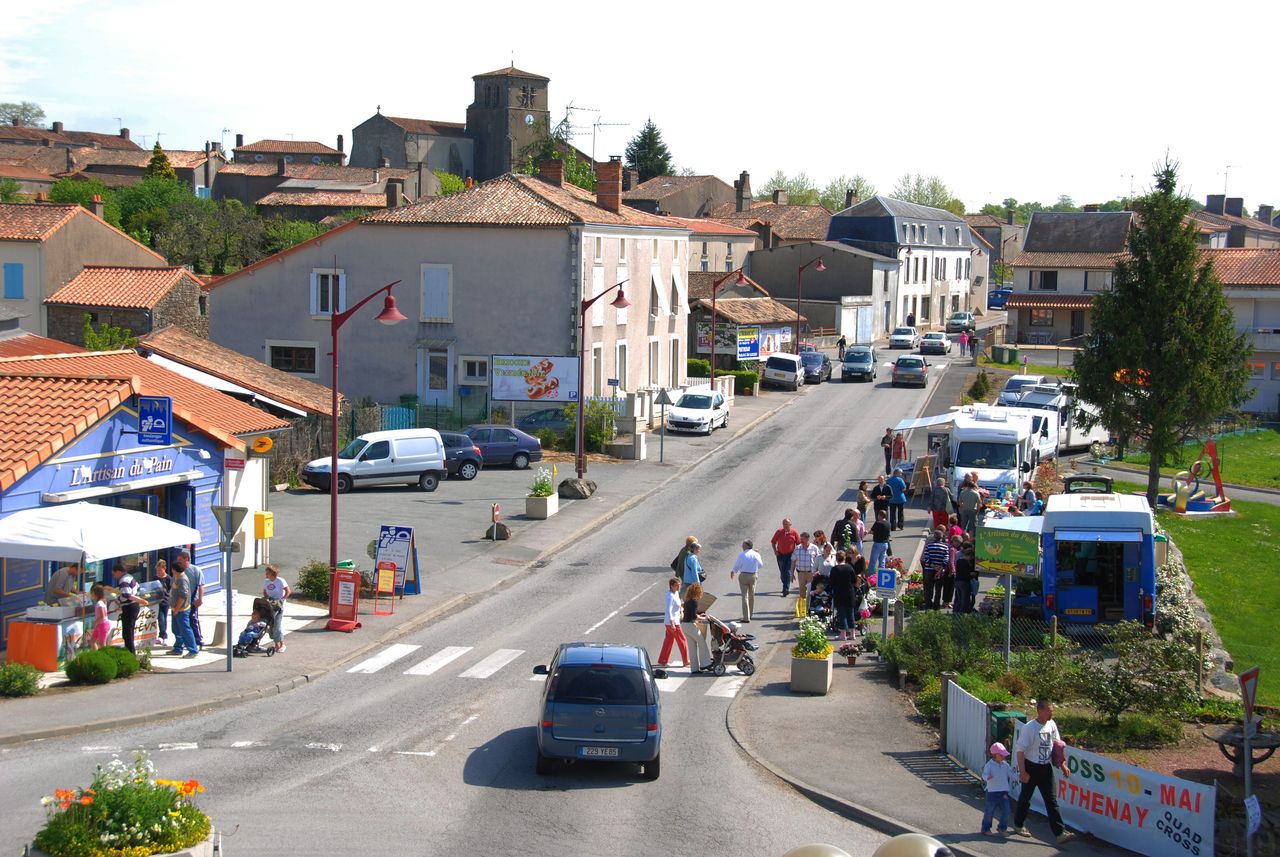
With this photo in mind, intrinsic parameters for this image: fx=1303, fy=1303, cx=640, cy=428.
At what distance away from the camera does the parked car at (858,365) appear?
6412 centimetres

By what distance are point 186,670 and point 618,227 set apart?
105 feet

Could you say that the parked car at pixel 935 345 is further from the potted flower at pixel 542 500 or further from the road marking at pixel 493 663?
the road marking at pixel 493 663

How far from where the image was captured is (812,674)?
19.3 meters

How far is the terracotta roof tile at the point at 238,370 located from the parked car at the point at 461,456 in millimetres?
3630

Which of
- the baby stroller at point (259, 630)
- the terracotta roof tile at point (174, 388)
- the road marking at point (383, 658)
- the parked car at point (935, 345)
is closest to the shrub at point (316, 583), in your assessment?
the terracotta roof tile at point (174, 388)

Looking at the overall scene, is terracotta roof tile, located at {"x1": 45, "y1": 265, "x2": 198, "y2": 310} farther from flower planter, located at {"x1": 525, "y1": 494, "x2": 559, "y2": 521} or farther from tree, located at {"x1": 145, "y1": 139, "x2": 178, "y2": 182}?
tree, located at {"x1": 145, "y1": 139, "x2": 178, "y2": 182}

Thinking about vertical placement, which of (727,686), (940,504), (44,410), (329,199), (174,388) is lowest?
(727,686)

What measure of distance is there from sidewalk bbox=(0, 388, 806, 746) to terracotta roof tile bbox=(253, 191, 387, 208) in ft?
217

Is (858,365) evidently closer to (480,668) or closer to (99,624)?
(480,668)

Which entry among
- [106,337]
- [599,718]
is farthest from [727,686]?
[106,337]

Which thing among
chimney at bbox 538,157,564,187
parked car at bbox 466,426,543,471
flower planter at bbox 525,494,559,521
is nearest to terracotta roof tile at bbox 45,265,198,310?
chimney at bbox 538,157,564,187

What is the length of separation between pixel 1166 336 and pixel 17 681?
1137 inches

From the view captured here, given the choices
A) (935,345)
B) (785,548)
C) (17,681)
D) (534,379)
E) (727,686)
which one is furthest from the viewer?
(935,345)

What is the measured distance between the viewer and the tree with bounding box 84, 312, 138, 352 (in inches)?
2031
